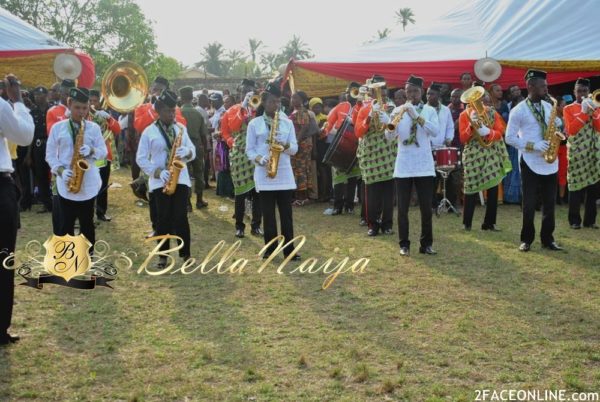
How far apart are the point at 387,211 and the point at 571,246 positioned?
239 cm

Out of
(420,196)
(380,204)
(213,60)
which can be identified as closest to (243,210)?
(380,204)

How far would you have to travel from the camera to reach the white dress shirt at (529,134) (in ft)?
29.1

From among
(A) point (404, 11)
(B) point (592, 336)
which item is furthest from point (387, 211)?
(A) point (404, 11)

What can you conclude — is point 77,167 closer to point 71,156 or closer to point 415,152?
point 71,156

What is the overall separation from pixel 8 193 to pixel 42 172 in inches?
279

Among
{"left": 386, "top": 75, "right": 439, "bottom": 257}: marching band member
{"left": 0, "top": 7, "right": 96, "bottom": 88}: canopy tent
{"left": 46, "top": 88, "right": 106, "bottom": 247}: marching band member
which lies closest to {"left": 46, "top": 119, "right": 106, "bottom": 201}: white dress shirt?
{"left": 46, "top": 88, "right": 106, "bottom": 247}: marching band member

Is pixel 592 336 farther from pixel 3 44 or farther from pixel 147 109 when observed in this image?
pixel 3 44

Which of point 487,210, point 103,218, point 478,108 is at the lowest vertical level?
point 103,218

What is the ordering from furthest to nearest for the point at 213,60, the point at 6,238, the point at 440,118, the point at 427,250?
1. the point at 213,60
2. the point at 440,118
3. the point at 427,250
4. the point at 6,238

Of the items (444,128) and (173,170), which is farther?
(444,128)

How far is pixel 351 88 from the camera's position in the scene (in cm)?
1115

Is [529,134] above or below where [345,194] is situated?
above

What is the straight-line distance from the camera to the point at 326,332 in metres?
6.13

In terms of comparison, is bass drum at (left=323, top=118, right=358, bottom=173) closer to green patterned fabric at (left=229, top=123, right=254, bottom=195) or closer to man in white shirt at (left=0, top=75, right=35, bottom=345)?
green patterned fabric at (left=229, top=123, right=254, bottom=195)
